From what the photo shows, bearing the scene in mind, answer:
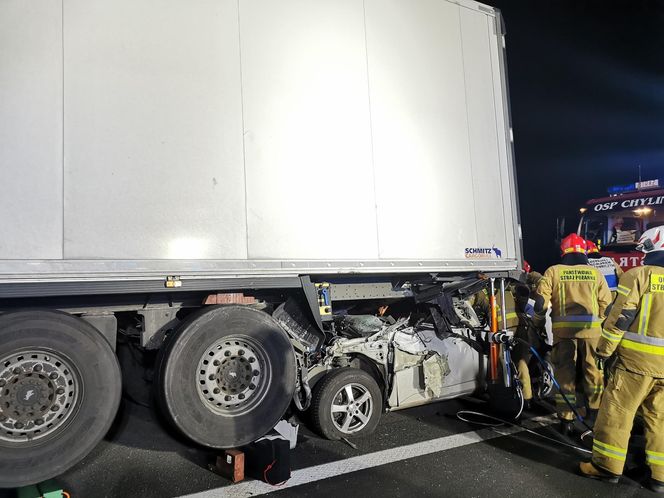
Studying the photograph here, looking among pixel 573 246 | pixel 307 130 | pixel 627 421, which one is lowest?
pixel 627 421

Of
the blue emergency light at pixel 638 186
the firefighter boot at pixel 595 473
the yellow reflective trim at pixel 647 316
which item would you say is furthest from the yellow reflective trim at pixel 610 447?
the blue emergency light at pixel 638 186

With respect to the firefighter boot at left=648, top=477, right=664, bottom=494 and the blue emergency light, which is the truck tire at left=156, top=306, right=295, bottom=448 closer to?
the firefighter boot at left=648, top=477, right=664, bottom=494

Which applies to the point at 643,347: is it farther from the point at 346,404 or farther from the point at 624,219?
the point at 624,219

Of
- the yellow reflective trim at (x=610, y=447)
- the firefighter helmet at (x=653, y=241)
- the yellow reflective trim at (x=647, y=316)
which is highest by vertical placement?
the firefighter helmet at (x=653, y=241)

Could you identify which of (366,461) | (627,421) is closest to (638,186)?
(627,421)

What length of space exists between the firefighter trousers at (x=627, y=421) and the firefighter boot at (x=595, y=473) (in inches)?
2.3

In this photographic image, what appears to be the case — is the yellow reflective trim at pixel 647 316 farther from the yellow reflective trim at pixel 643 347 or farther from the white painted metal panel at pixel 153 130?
the white painted metal panel at pixel 153 130

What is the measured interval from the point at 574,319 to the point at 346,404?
2.72m

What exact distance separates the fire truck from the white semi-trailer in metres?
5.95

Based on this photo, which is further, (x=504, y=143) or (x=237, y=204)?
(x=504, y=143)

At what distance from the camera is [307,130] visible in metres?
4.45

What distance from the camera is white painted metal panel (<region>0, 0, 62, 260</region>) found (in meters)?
3.33

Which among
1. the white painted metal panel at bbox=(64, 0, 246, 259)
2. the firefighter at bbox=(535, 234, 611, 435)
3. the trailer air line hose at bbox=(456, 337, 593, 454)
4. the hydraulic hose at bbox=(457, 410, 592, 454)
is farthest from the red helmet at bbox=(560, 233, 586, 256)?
the white painted metal panel at bbox=(64, 0, 246, 259)

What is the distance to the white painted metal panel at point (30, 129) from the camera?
3326mm
